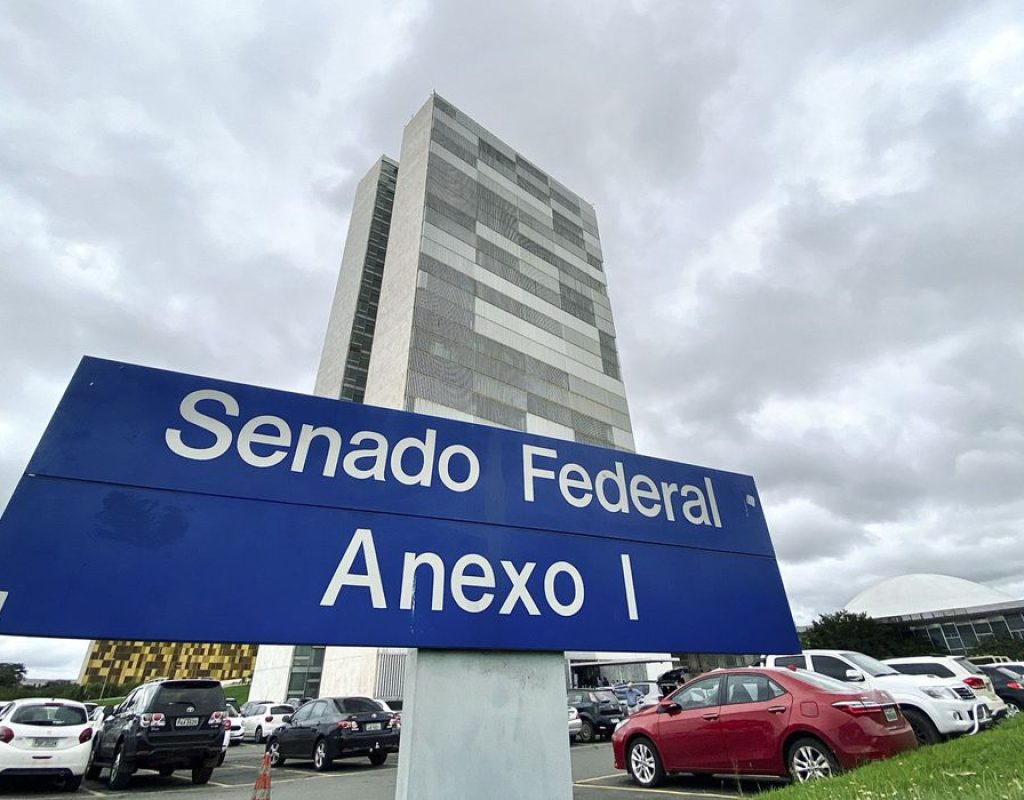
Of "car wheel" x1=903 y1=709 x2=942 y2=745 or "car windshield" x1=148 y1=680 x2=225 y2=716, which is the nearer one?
"car wheel" x1=903 y1=709 x2=942 y2=745

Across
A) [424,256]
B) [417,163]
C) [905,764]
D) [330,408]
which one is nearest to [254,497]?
[330,408]

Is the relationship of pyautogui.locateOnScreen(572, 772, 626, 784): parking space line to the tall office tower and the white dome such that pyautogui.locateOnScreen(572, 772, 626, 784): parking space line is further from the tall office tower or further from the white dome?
the white dome

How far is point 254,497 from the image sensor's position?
2.58 meters

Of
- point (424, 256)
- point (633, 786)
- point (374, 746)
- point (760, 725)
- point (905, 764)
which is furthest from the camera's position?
point (424, 256)

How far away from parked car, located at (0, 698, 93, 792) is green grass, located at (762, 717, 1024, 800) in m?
9.77

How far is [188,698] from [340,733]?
281cm

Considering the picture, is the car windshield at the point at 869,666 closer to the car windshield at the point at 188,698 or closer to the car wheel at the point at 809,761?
the car wheel at the point at 809,761

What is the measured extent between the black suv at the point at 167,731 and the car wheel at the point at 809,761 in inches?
352

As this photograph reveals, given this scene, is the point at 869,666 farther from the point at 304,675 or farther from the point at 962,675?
the point at 304,675

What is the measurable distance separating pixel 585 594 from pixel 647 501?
79 centimetres

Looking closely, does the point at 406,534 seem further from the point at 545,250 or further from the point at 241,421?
the point at 545,250

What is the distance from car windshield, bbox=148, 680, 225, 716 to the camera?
9.20m

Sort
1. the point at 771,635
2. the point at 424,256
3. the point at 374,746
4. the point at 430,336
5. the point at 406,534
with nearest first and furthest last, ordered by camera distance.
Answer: the point at 406,534, the point at 771,635, the point at 374,746, the point at 430,336, the point at 424,256

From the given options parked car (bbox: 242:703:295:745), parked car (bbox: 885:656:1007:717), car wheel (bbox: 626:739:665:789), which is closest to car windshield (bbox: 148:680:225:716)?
car wheel (bbox: 626:739:665:789)
